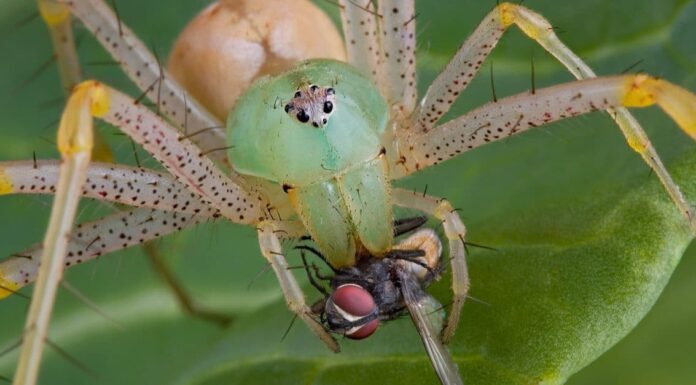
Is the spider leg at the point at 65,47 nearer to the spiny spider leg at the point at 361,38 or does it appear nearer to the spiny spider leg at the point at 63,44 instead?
the spiny spider leg at the point at 63,44

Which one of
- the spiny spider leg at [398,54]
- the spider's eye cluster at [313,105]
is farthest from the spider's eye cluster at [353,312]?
the spiny spider leg at [398,54]

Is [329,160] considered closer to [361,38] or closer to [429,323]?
[429,323]

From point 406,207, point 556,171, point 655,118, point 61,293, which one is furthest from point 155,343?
point 655,118

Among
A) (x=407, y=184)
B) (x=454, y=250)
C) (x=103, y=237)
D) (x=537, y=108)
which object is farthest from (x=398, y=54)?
(x=103, y=237)

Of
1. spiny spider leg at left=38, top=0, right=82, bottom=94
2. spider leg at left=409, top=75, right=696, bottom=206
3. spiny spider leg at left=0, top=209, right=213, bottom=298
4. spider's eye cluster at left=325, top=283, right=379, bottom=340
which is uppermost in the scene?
spiny spider leg at left=38, top=0, right=82, bottom=94

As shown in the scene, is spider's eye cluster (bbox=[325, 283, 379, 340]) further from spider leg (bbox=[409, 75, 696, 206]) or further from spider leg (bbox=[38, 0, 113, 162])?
spider leg (bbox=[38, 0, 113, 162])

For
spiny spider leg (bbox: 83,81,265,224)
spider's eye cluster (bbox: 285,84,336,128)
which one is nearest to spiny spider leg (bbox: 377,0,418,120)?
spider's eye cluster (bbox: 285,84,336,128)
